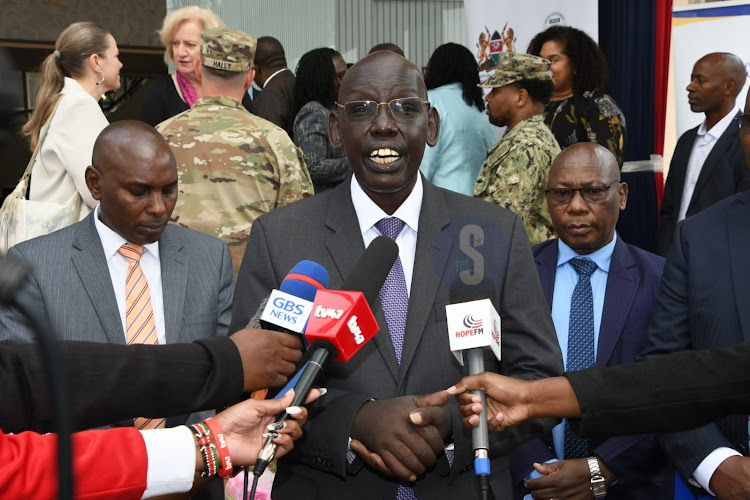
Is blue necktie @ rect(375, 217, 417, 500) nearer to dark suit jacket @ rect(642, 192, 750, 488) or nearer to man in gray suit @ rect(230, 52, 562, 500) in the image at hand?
man in gray suit @ rect(230, 52, 562, 500)

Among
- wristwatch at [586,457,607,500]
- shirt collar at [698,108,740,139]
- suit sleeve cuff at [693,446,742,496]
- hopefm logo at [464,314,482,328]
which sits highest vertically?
shirt collar at [698,108,740,139]

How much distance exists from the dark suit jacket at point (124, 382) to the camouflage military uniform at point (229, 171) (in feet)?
6.61

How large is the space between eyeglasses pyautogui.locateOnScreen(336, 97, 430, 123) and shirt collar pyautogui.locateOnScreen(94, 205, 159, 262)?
3.11 feet

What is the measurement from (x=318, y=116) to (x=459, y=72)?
100cm

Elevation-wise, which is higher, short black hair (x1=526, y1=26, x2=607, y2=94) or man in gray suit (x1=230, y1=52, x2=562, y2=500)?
short black hair (x1=526, y1=26, x2=607, y2=94)

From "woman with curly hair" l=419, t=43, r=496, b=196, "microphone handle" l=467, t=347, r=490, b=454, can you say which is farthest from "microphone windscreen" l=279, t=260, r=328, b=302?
"woman with curly hair" l=419, t=43, r=496, b=196

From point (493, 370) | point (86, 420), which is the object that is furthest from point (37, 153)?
point (493, 370)

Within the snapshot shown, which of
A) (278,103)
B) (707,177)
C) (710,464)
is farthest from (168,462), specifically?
(707,177)

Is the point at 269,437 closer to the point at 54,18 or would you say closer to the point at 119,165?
the point at 119,165

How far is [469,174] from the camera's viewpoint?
5586 mm

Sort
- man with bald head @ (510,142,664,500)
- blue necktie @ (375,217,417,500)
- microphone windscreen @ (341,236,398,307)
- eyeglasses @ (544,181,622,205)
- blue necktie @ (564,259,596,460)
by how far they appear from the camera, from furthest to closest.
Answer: eyeglasses @ (544,181,622,205) < blue necktie @ (564,259,596,460) < man with bald head @ (510,142,664,500) < blue necktie @ (375,217,417,500) < microphone windscreen @ (341,236,398,307)

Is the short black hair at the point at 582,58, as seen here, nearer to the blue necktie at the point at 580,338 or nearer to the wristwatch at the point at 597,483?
the blue necktie at the point at 580,338

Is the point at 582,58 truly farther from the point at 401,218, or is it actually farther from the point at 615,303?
the point at 401,218

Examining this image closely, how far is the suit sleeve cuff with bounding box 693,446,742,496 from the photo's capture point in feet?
9.13
